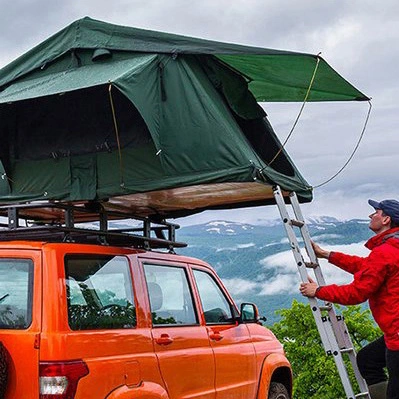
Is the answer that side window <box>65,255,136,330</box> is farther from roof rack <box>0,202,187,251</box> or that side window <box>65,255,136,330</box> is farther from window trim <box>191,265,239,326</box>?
window trim <box>191,265,239,326</box>

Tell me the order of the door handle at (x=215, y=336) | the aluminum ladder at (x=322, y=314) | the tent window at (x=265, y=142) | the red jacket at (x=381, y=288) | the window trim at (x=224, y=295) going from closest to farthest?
the red jacket at (x=381, y=288) → the aluminum ladder at (x=322, y=314) → the door handle at (x=215, y=336) → the window trim at (x=224, y=295) → the tent window at (x=265, y=142)

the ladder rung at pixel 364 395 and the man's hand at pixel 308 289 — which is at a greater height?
the man's hand at pixel 308 289

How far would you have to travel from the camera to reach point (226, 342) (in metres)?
7.48

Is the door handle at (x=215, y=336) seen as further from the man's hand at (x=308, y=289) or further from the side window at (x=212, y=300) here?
the man's hand at (x=308, y=289)

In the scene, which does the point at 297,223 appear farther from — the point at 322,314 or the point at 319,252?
the point at 322,314

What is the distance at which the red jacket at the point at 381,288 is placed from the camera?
6.20m

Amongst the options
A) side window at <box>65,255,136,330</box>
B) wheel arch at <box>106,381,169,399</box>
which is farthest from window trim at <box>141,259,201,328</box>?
wheel arch at <box>106,381,169,399</box>

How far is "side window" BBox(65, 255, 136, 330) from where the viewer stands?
570 cm

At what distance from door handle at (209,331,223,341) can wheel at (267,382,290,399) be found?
128 cm

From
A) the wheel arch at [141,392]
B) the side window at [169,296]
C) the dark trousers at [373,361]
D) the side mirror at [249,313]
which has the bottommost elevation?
the wheel arch at [141,392]

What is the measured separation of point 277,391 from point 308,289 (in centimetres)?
227

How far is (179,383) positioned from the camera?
646 cm

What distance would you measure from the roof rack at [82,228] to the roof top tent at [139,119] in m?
0.20

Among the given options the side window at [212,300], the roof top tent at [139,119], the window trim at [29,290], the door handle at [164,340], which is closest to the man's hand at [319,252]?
the roof top tent at [139,119]
